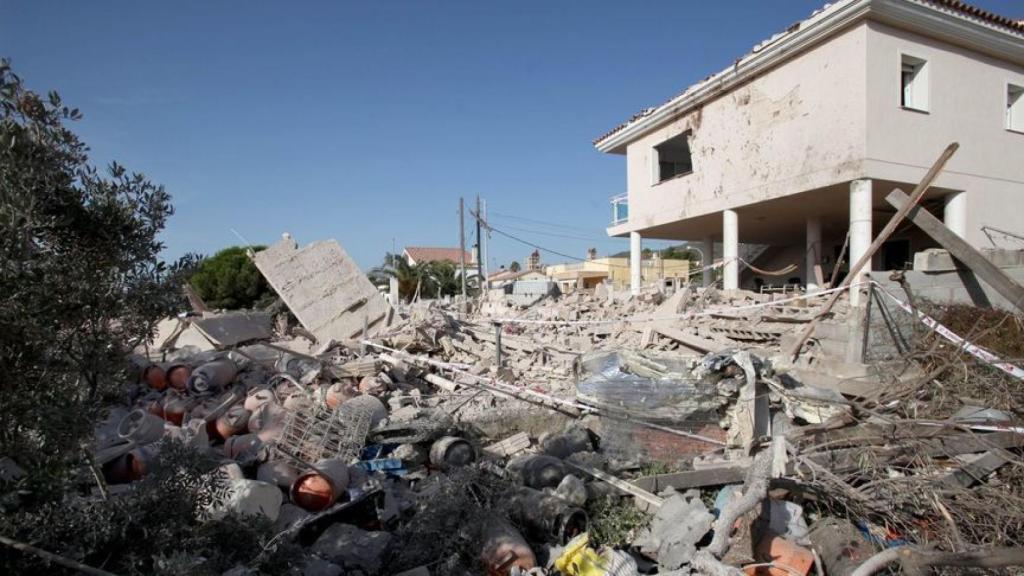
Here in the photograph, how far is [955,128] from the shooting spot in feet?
34.0

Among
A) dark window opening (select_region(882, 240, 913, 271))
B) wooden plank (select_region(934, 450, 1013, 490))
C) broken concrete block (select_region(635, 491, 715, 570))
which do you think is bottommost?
broken concrete block (select_region(635, 491, 715, 570))

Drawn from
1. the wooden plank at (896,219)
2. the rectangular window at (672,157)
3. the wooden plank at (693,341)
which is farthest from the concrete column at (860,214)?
the rectangular window at (672,157)

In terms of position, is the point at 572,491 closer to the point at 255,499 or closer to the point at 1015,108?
the point at 255,499

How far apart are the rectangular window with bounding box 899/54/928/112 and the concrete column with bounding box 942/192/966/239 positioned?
197cm

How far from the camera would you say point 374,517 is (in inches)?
164

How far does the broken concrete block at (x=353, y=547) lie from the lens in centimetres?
354

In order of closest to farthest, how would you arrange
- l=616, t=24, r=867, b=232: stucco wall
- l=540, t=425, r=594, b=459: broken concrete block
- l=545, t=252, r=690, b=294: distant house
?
1. l=540, t=425, r=594, b=459: broken concrete block
2. l=616, t=24, r=867, b=232: stucco wall
3. l=545, t=252, r=690, b=294: distant house

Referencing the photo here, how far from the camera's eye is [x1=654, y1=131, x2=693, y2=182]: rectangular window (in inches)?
586

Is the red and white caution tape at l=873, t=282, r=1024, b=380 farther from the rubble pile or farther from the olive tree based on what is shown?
the olive tree

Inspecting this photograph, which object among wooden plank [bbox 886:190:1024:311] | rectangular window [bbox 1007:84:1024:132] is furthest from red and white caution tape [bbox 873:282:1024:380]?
rectangular window [bbox 1007:84:1024:132]

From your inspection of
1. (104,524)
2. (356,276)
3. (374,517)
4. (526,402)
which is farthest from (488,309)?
(104,524)

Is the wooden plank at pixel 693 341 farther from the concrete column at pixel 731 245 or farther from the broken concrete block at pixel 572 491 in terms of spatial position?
the broken concrete block at pixel 572 491

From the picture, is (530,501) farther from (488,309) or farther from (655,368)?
(488,309)

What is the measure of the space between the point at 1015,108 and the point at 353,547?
15194mm
